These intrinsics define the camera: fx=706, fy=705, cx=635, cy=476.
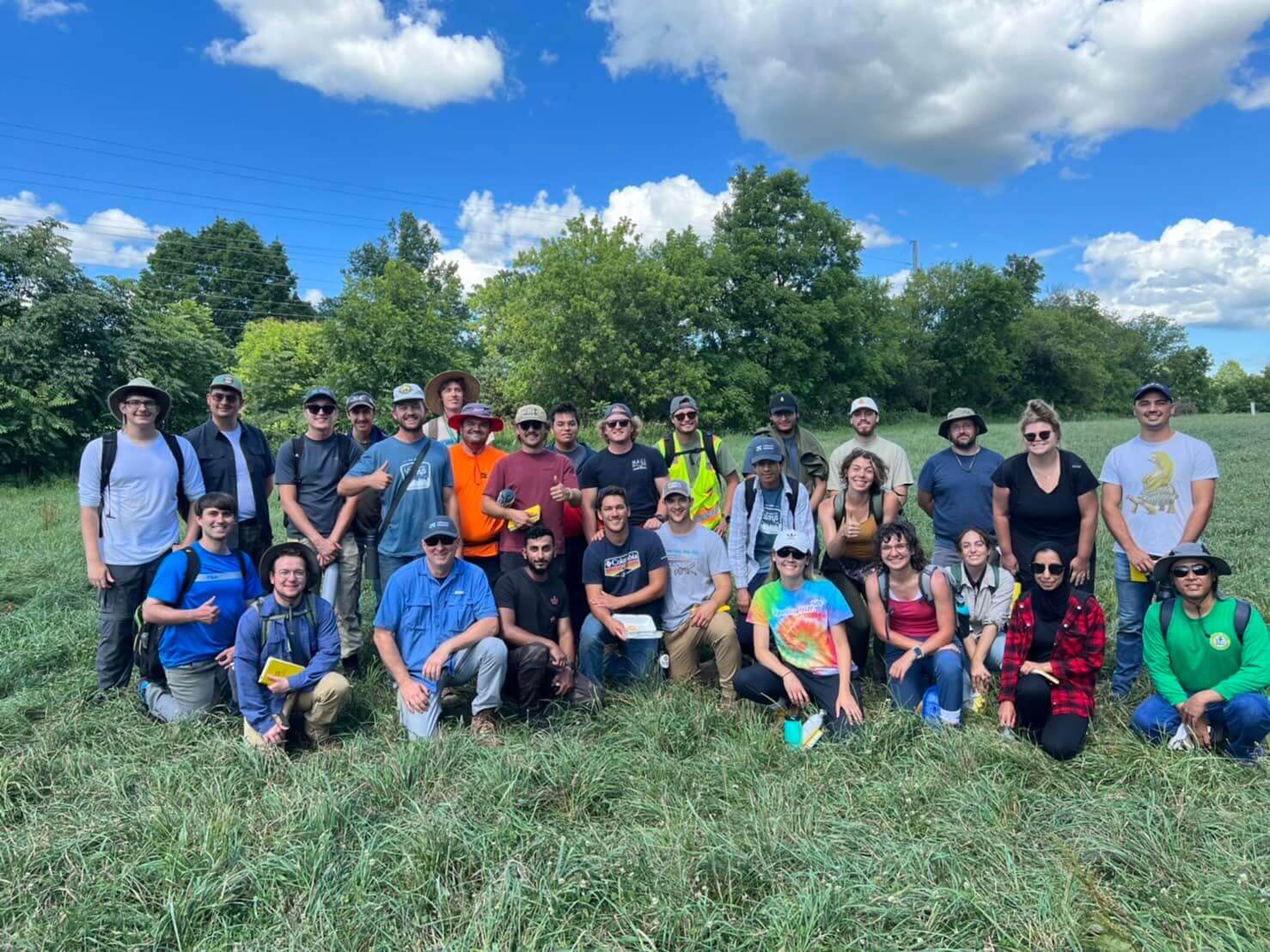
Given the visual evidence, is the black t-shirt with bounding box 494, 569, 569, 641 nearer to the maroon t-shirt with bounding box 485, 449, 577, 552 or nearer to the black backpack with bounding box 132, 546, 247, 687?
the maroon t-shirt with bounding box 485, 449, 577, 552

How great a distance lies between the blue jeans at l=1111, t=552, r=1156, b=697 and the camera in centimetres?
480

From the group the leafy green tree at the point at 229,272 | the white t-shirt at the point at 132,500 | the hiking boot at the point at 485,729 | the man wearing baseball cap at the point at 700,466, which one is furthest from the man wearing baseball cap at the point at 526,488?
the leafy green tree at the point at 229,272

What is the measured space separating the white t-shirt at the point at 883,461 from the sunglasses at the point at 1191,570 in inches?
72.8

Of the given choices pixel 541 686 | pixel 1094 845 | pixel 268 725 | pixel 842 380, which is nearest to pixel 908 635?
pixel 1094 845

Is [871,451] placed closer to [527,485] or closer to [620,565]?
[620,565]

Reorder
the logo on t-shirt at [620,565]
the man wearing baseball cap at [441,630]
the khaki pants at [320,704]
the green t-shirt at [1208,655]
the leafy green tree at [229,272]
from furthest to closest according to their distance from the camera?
the leafy green tree at [229,272], the logo on t-shirt at [620,565], the man wearing baseball cap at [441,630], the khaki pants at [320,704], the green t-shirt at [1208,655]

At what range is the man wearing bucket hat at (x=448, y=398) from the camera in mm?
6176

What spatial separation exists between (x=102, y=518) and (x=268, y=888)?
127 inches

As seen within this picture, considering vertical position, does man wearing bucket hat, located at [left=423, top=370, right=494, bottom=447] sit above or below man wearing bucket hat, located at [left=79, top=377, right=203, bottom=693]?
above

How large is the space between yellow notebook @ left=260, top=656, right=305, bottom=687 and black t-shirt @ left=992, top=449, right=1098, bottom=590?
4829 millimetres

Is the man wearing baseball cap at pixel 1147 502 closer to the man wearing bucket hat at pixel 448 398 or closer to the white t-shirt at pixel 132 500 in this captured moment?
the man wearing bucket hat at pixel 448 398

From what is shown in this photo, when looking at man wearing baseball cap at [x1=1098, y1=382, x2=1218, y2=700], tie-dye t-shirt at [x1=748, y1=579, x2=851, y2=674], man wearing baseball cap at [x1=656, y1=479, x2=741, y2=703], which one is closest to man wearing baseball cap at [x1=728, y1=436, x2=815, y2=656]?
man wearing baseball cap at [x1=656, y1=479, x2=741, y2=703]

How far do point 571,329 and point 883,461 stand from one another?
27.4m

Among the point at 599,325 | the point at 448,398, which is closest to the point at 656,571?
the point at 448,398
